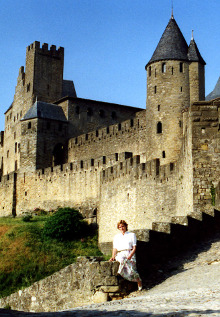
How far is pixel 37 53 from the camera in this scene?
57500 millimetres

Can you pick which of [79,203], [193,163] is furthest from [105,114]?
[193,163]

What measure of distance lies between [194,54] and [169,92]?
328 centimetres

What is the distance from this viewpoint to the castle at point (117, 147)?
50.5ft

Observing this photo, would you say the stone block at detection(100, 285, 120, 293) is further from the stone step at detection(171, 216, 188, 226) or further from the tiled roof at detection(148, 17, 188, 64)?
the tiled roof at detection(148, 17, 188, 64)

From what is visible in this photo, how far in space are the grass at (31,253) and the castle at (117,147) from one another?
2.00 m

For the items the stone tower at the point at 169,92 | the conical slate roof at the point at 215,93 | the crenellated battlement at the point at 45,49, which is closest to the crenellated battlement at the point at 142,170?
the stone tower at the point at 169,92

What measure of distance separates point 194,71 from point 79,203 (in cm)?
1192

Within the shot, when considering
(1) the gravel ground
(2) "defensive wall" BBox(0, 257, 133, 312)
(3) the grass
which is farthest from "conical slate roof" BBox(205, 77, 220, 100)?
(2) "defensive wall" BBox(0, 257, 133, 312)

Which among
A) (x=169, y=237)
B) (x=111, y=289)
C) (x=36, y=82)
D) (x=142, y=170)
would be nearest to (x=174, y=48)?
(x=142, y=170)

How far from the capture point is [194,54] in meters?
38.0

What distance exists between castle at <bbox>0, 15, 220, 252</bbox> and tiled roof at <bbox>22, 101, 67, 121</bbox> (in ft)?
0.31

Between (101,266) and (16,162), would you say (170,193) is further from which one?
(16,162)

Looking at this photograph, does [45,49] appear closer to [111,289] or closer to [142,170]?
[142,170]

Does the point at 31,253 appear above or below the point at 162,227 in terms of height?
below
